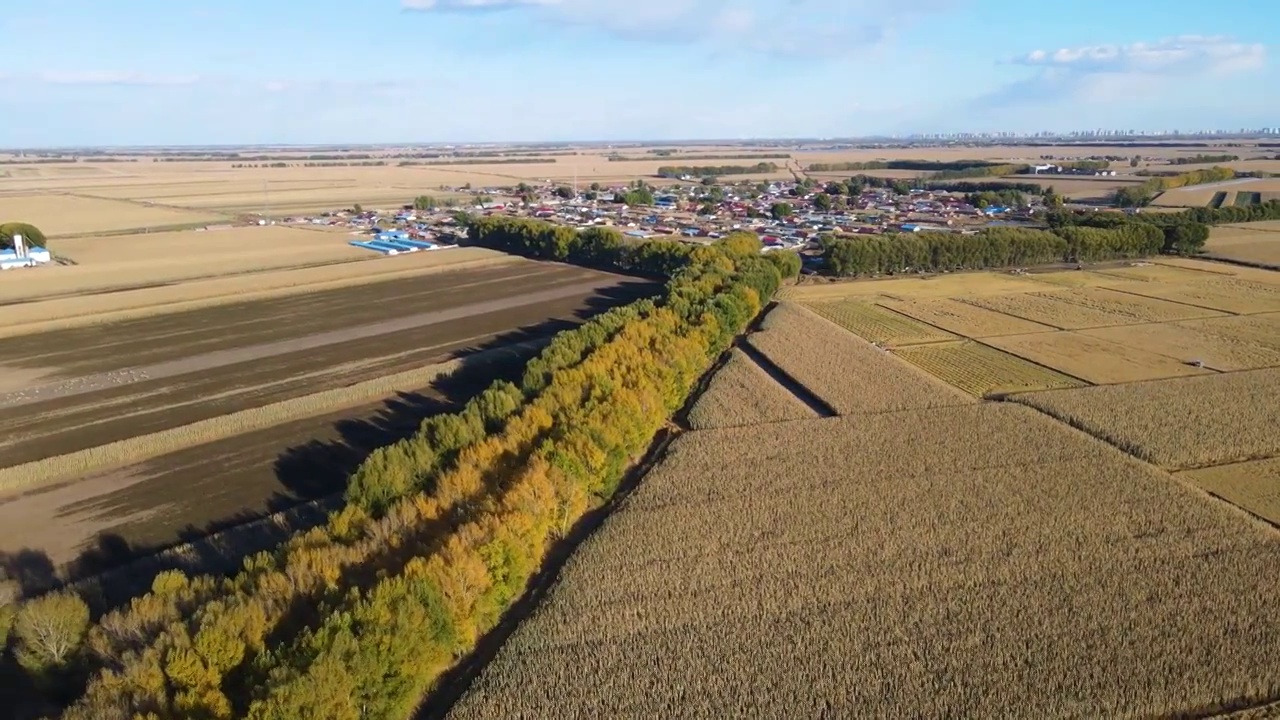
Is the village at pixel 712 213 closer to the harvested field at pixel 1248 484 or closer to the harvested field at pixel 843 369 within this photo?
the harvested field at pixel 843 369

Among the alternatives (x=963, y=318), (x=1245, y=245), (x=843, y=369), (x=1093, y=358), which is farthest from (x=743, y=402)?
(x=1245, y=245)

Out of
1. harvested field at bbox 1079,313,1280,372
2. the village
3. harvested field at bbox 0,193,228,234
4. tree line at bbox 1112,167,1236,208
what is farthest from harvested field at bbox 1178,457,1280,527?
harvested field at bbox 0,193,228,234

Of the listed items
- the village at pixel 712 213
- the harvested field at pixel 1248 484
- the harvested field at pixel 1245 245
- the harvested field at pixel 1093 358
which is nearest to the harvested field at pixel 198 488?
the harvested field at pixel 1248 484

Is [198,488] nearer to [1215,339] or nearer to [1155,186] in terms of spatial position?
[1215,339]

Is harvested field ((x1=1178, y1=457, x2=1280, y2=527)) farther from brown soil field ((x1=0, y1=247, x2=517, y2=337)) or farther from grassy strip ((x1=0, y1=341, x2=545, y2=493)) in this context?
brown soil field ((x1=0, y1=247, x2=517, y2=337))

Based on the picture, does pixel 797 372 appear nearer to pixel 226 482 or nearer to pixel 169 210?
pixel 226 482

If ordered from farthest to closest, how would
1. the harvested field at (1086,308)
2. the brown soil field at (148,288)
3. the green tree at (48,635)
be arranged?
the brown soil field at (148,288) < the harvested field at (1086,308) < the green tree at (48,635)

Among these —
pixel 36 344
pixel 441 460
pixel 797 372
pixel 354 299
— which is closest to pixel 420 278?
pixel 354 299
